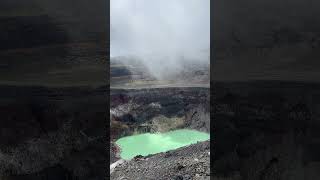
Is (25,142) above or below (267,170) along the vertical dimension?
above

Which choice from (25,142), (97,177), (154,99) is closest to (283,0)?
(97,177)

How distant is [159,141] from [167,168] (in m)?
15.4

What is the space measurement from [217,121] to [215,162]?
0.40 metres

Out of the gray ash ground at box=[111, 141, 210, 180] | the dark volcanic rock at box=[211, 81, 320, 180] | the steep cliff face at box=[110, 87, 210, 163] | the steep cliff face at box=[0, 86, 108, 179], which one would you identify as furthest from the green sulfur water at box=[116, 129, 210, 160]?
the dark volcanic rock at box=[211, 81, 320, 180]

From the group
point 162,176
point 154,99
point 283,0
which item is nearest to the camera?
point 283,0

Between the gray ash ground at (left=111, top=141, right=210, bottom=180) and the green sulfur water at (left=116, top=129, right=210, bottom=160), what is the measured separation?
9.51m

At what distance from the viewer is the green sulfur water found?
20362mm

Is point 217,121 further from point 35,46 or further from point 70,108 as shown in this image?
point 35,46

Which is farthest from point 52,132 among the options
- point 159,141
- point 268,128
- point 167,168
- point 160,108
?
point 160,108

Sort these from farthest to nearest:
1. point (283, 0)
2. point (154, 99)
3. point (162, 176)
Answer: point (154, 99)
point (162, 176)
point (283, 0)

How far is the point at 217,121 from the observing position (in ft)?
10.4

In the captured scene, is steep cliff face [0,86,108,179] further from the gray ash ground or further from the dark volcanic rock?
the gray ash ground

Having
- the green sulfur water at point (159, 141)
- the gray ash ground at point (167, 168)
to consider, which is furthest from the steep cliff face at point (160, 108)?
the gray ash ground at point (167, 168)

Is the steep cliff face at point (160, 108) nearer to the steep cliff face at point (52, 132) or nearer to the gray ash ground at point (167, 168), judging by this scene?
the gray ash ground at point (167, 168)
